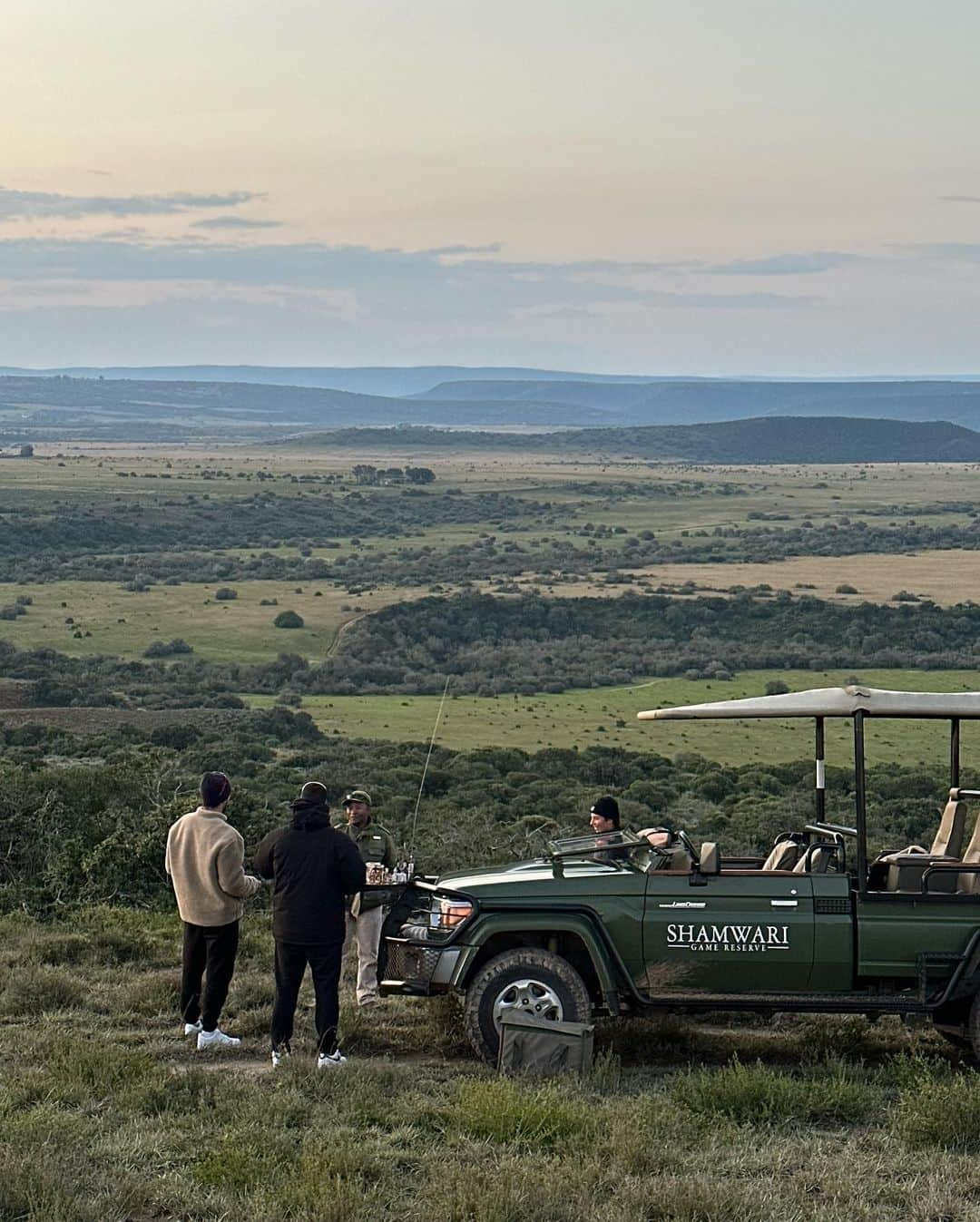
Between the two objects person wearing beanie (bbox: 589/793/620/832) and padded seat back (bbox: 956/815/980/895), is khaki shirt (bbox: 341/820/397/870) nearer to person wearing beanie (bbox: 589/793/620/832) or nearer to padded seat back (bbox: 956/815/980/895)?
person wearing beanie (bbox: 589/793/620/832)

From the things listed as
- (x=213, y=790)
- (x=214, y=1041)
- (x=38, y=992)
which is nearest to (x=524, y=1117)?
(x=214, y=1041)

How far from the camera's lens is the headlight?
853cm

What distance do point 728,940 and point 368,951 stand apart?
8.36 ft

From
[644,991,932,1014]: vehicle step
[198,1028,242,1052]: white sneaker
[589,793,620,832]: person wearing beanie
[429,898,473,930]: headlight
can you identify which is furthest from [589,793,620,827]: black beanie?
[198,1028,242,1052]: white sneaker

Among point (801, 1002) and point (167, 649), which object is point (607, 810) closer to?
point (801, 1002)

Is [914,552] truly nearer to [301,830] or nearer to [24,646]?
[24,646]

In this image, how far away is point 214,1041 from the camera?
8.75m

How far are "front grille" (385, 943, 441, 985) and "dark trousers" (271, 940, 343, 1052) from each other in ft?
1.06

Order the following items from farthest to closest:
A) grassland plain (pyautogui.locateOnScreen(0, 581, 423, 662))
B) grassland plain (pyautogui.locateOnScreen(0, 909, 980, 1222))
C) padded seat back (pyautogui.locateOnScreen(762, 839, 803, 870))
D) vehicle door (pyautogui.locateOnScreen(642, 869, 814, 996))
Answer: grassland plain (pyautogui.locateOnScreen(0, 581, 423, 662)) → padded seat back (pyautogui.locateOnScreen(762, 839, 803, 870)) → vehicle door (pyautogui.locateOnScreen(642, 869, 814, 996)) → grassland plain (pyautogui.locateOnScreen(0, 909, 980, 1222))

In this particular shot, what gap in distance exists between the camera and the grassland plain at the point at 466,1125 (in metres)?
6.16

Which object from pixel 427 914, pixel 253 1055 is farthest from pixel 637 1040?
pixel 253 1055

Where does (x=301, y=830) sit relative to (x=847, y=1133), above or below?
above

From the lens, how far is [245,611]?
61.6 metres

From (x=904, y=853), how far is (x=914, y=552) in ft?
278
